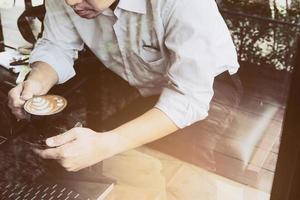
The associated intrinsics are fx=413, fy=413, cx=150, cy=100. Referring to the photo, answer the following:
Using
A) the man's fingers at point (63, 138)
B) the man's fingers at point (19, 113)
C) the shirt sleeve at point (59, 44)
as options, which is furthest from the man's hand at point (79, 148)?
the shirt sleeve at point (59, 44)

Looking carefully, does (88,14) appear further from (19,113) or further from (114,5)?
(19,113)

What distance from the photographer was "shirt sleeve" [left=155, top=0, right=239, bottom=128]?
0.79 m

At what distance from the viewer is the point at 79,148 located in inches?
32.1

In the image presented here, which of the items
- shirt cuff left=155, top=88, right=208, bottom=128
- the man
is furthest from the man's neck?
shirt cuff left=155, top=88, right=208, bottom=128

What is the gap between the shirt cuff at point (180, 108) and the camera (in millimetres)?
858

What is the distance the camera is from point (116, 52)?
3.27 ft

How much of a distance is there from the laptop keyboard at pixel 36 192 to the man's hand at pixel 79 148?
5 cm

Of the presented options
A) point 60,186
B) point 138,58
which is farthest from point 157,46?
point 60,186

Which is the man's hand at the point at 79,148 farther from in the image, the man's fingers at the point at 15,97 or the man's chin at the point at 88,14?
the man's chin at the point at 88,14

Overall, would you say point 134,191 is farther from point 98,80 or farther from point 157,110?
point 98,80

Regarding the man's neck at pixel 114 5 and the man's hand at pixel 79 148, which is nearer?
the man's hand at pixel 79 148

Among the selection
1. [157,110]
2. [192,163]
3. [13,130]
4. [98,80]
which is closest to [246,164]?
[192,163]

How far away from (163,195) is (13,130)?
0.38m

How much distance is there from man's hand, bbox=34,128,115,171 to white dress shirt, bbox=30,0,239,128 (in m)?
0.15
